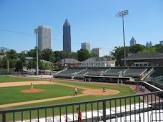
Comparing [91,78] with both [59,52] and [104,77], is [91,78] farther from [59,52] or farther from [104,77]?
[59,52]

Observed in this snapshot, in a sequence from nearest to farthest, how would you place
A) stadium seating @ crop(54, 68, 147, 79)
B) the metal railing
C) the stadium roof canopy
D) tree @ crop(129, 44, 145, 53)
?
the metal railing
stadium seating @ crop(54, 68, 147, 79)
the stadium roof canopy
tree @ crop(129, 44, 145, 53)

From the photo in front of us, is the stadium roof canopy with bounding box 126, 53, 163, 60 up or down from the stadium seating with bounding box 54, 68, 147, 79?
up

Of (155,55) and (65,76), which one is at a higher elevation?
(155,55)

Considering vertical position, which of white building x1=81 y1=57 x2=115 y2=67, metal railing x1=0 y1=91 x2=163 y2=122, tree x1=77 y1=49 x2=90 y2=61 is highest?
tree x1=77 y1=49 x2=90 y2=61

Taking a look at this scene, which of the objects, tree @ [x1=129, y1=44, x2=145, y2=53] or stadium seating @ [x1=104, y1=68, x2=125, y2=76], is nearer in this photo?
stadium seating @ [x1=104, y1=68, x2=125, y2=76]

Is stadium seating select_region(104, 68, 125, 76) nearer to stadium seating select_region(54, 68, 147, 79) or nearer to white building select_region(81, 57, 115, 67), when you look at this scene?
stadium seating select_region(54, 68, 147, 79)

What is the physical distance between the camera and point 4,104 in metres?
34.7

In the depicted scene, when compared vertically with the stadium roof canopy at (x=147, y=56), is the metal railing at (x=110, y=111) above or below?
below

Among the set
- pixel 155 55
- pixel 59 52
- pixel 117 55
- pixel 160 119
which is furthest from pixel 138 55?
pixel 59 52

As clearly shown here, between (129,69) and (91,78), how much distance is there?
30.6ft

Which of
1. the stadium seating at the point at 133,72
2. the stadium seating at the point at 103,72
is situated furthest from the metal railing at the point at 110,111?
the stadium seating at the point at 133,72

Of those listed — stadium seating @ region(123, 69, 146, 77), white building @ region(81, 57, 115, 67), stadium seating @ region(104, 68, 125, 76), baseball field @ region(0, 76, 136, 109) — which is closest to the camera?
baseball field @ region(0, 76, 136, 109)

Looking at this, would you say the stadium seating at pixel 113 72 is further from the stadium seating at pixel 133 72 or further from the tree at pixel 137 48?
the tree at pixel 137 48

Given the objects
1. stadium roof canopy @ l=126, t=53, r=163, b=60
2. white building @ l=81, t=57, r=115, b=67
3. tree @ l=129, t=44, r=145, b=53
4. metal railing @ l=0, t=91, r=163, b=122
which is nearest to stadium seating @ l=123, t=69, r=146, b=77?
stadium roof canopy @ l=126, t=53, r=163, b=60
